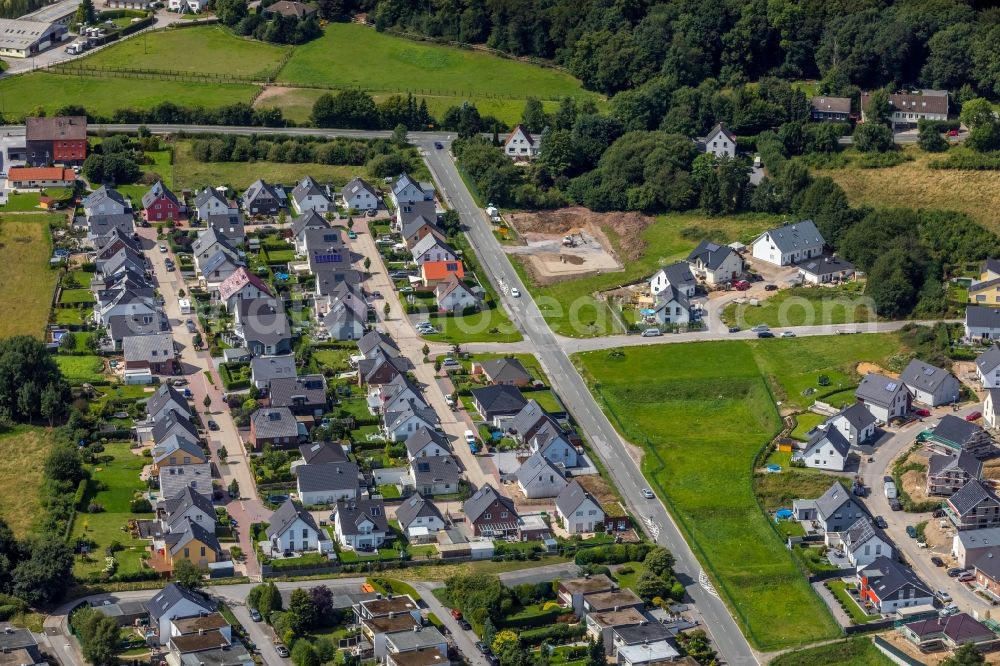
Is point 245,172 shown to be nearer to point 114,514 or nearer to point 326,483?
point 326,483

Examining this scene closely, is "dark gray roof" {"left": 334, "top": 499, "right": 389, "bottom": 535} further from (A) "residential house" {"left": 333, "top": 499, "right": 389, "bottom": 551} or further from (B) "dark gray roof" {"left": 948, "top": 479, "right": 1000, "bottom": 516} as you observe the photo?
(B) "dark gray roof" {"left": 948, "top": 479, "right": 1000, "bottom": 516}

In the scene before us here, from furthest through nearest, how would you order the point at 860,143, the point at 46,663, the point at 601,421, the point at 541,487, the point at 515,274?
1. the point at 860,143
2. the point at 515,274
3. the point at 601,421
4. the point at 541,487
5. the point at 46,663

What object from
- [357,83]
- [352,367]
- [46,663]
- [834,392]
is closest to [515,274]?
[352,367]

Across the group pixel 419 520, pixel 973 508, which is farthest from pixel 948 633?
pixel 419 520

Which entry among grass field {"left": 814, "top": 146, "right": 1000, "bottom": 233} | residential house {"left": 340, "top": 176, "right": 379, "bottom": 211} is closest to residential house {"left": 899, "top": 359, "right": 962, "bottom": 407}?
grass field {"left": 814, "top": 146, "right": 1000, "bottom": 233}

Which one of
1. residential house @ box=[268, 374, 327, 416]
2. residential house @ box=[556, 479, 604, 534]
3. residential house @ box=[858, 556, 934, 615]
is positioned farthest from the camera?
residential house @ box=[268, 374, 327, 416]

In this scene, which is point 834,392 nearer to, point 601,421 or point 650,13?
point 601,421

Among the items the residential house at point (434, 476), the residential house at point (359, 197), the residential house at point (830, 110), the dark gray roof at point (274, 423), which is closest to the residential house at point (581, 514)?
the residential house at point (434, 476)
